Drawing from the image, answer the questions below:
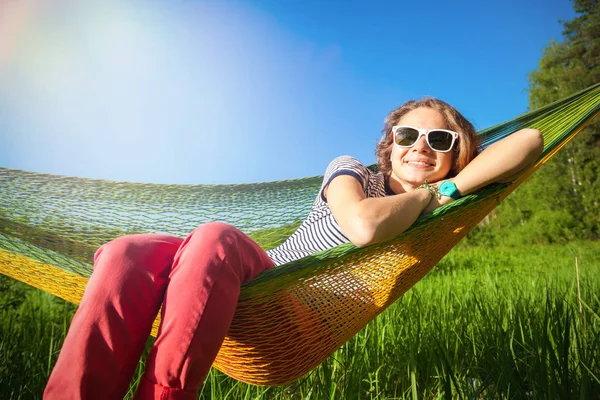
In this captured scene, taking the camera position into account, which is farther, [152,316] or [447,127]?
[447,127]

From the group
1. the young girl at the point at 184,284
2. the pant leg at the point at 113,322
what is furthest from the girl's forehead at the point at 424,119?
the pant leg at the point at 113,322

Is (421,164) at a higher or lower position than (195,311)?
higher

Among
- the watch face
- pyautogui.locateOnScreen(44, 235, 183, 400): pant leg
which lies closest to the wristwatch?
the watch face

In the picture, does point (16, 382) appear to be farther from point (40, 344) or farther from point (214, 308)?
point (214, 308)

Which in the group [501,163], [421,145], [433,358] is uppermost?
[421,145]

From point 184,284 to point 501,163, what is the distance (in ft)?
2.64

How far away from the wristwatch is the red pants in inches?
21.0

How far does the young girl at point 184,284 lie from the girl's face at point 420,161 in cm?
17

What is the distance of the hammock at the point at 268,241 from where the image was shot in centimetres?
107

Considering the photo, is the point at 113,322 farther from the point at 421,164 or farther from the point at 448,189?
the point at 421,164

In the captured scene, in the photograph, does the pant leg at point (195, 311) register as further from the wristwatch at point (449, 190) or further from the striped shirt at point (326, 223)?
the wristwatch at point (449, 190)

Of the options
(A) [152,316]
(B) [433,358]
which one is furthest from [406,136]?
(A) [152,316]

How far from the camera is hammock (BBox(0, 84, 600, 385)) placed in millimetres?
1069

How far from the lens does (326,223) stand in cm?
137
